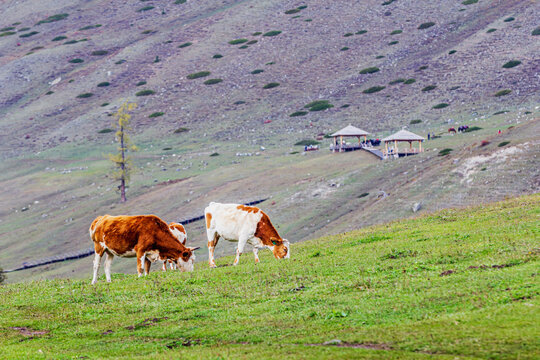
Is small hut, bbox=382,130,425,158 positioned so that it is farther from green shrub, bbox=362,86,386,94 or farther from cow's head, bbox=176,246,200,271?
cow's head, bbox=176,246,200,271

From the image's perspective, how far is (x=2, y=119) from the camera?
145250 millimetres

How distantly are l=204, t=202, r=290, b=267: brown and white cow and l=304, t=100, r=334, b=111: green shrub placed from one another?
313ft

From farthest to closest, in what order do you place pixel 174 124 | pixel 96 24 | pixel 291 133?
pixel 96 24
pixel 174 124
pixel 291 133

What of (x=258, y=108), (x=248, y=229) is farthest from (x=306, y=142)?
(x=248, y=229)

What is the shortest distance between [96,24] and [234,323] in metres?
182

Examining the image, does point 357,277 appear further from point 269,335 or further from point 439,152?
point 439,152

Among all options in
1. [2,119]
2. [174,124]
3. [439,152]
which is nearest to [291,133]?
[174,124]

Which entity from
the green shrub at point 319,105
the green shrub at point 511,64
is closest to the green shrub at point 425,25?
the green shrub at point 511,64

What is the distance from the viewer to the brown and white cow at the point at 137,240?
1005 inches

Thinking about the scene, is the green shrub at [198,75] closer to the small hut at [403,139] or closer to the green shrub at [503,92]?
the green shrub at [503,92]

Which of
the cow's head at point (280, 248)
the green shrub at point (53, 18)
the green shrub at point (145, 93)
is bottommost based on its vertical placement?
the green shrub at point (145, 93)

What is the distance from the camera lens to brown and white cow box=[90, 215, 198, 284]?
83.8 feet

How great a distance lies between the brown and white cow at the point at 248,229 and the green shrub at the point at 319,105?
9542cm

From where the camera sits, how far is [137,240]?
2564cm
